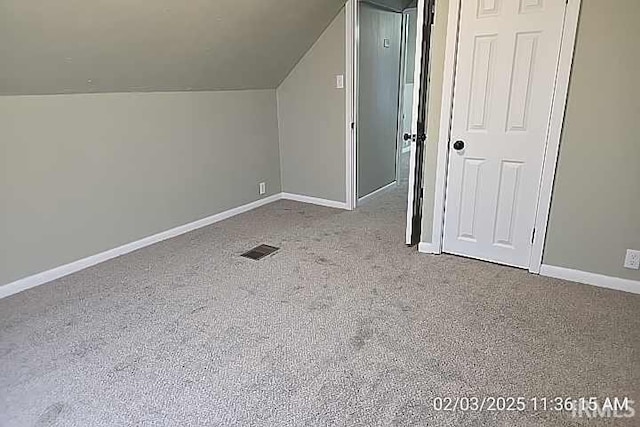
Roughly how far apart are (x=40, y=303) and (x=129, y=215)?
0.95m

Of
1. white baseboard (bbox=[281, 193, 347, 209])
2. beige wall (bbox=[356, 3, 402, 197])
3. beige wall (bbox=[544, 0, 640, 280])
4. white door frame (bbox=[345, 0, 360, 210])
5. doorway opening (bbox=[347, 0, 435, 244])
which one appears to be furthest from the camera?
white baseboard (bbox=[281, 193, 347, 209])

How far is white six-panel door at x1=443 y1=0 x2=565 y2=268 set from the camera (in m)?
2.62

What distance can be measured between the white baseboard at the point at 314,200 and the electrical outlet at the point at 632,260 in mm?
2498

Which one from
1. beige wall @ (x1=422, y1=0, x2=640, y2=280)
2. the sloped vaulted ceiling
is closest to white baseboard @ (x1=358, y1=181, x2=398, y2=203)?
the sloped vaulted ceiling

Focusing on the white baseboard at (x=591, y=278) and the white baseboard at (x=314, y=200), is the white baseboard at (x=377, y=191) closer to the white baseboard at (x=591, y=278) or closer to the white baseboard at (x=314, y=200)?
the white baseboard at (x=314, y=200)

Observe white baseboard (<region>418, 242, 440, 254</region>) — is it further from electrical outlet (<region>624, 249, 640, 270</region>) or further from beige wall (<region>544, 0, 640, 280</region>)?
electrical outlet (<region>624, 249, 640, 270</region>)

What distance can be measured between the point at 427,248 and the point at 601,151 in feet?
4.32

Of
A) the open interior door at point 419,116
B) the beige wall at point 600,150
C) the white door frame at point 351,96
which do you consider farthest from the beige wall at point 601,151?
the white door frame at point 351,96

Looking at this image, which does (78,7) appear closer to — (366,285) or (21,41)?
(21,41)

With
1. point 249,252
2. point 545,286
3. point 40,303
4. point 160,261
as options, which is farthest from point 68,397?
point 545,286

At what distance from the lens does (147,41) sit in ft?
9.07

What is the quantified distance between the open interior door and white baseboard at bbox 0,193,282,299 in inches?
73.0

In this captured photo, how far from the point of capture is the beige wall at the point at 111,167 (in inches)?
106

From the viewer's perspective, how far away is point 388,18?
15.3ft
